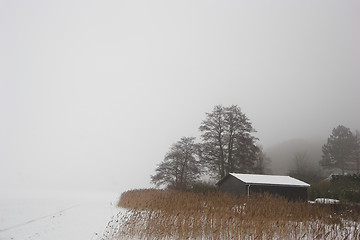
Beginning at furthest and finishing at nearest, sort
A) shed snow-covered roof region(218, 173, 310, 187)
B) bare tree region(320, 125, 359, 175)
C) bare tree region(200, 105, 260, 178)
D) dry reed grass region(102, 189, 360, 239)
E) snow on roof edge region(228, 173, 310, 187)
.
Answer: bare tree region(320, 125, 359, 175)
bare tree region(200, 105, 260, 178)
snow on roof edge region(228, 173, 310, 187)
shed snow-covered roof region(218, 173, 310, 187)
dry reed grass region(102, 189, 360, 239)

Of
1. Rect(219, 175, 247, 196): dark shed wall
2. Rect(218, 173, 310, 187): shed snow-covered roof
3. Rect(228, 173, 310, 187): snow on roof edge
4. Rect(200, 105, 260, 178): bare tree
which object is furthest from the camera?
Rect(200, 105, 260, 178): bare tree

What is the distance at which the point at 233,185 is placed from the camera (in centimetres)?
2505

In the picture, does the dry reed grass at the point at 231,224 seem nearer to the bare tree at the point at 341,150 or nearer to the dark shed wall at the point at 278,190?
the dark shed wall at the point at 278,190

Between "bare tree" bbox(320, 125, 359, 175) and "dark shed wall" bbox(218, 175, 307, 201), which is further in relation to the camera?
"bare tree" bbox(320, 125, 359, 175)

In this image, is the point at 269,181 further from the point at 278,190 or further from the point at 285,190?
the point at 285,190

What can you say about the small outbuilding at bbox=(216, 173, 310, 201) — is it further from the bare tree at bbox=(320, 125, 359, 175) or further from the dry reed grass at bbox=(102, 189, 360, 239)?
the bare tree at bbox=(320, 125, 359, 175)

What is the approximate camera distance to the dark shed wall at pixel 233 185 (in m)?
23.2

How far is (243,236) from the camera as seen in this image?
277 inches

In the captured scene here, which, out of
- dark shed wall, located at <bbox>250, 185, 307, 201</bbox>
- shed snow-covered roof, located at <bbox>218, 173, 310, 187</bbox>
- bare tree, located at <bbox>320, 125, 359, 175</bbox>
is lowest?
dark shed wall, located at <bbox>250, 185, 307, 201</bbox>

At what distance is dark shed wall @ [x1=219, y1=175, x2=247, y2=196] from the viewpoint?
23.2m

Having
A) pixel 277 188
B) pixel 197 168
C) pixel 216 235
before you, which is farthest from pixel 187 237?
pixel 197 168

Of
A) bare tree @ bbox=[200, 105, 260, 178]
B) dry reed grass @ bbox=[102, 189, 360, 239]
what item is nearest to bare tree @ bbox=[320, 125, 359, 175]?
bare tree @ bbox=[200, 105, 260, 178]

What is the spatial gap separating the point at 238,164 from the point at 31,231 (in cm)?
2635

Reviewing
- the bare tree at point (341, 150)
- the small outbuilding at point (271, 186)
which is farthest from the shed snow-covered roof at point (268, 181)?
the bare tree at point (341, 150)
